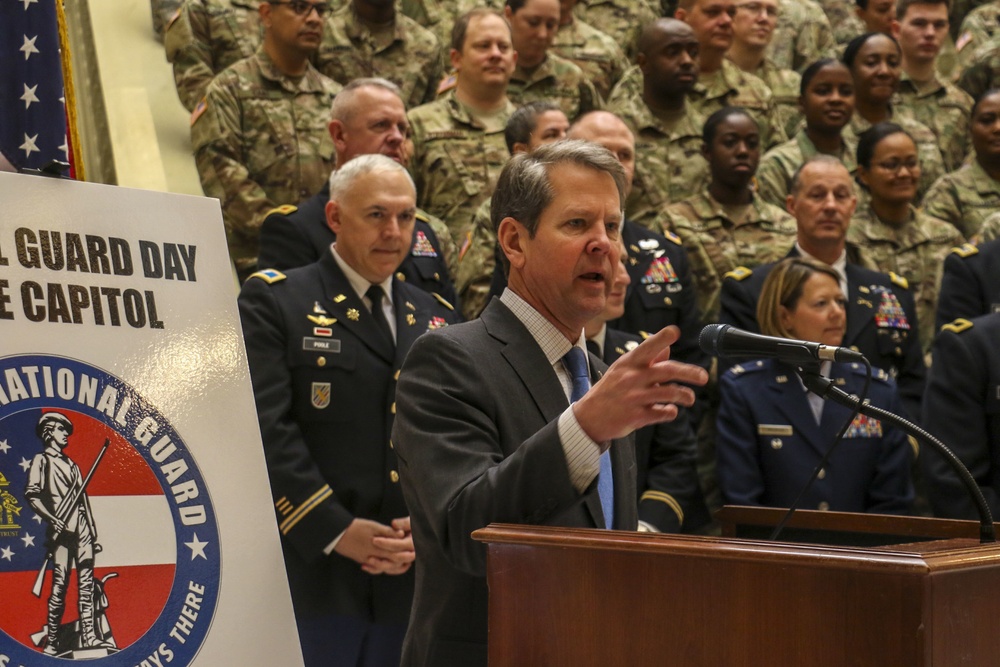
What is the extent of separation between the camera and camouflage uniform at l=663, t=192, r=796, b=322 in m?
4.45

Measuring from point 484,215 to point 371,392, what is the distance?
117 cm

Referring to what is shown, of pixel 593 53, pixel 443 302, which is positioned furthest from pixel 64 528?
pixel 593 53

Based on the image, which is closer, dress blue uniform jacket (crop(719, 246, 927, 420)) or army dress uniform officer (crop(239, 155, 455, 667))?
army dress uniform officer (crop(239, 155, 455, 667))

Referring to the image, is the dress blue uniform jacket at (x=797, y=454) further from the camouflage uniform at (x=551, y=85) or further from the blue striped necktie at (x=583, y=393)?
the camouflage uniform at (x=551, y=85)

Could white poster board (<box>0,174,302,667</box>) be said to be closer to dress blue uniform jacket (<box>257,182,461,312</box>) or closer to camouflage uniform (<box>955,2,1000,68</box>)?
dress blue uniform jacket (<box>257,182,461,312</box>)

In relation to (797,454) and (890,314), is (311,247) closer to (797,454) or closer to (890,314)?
(797,454)

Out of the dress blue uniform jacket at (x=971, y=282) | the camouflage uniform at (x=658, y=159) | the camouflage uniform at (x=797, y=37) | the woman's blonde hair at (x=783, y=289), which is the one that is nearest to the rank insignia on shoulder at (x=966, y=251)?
the dress blue uniform jacket at (x=971, y=282)

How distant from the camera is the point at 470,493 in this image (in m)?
1.63

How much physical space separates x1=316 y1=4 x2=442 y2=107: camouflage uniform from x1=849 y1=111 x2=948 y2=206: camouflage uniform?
2.04m

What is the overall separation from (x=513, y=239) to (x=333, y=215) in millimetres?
1389

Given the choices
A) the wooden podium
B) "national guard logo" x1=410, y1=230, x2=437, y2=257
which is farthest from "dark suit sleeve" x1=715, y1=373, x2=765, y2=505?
the wooden podium

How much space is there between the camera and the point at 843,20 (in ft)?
23.6

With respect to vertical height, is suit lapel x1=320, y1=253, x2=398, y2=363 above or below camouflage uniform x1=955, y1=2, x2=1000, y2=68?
below

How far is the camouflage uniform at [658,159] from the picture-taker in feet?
16.0
